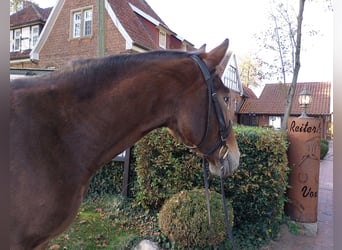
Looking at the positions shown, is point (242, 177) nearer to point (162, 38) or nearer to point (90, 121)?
point (90, 121)

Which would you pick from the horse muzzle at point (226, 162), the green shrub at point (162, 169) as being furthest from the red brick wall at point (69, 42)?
the horse muzzle at point (226, 162)

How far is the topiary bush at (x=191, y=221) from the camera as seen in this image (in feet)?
9.29

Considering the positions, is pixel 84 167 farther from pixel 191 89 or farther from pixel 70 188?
pixel 191 89

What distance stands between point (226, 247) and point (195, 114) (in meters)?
2.43

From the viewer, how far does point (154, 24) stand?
1194cm

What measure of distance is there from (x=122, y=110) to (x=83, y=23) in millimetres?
10201

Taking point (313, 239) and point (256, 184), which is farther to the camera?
point (313, 239)

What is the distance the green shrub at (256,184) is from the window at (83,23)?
8.40 m

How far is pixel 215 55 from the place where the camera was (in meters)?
1.50

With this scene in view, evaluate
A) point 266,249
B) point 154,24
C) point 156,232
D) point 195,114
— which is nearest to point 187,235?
point 156,232

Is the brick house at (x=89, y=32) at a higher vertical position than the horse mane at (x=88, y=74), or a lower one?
higher

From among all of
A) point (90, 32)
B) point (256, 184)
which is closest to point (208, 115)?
point (256, 184)

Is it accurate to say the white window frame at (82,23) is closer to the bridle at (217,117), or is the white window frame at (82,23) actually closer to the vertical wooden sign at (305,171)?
the vertical wooden sign at (305,171)

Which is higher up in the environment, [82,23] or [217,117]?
[82,23]
